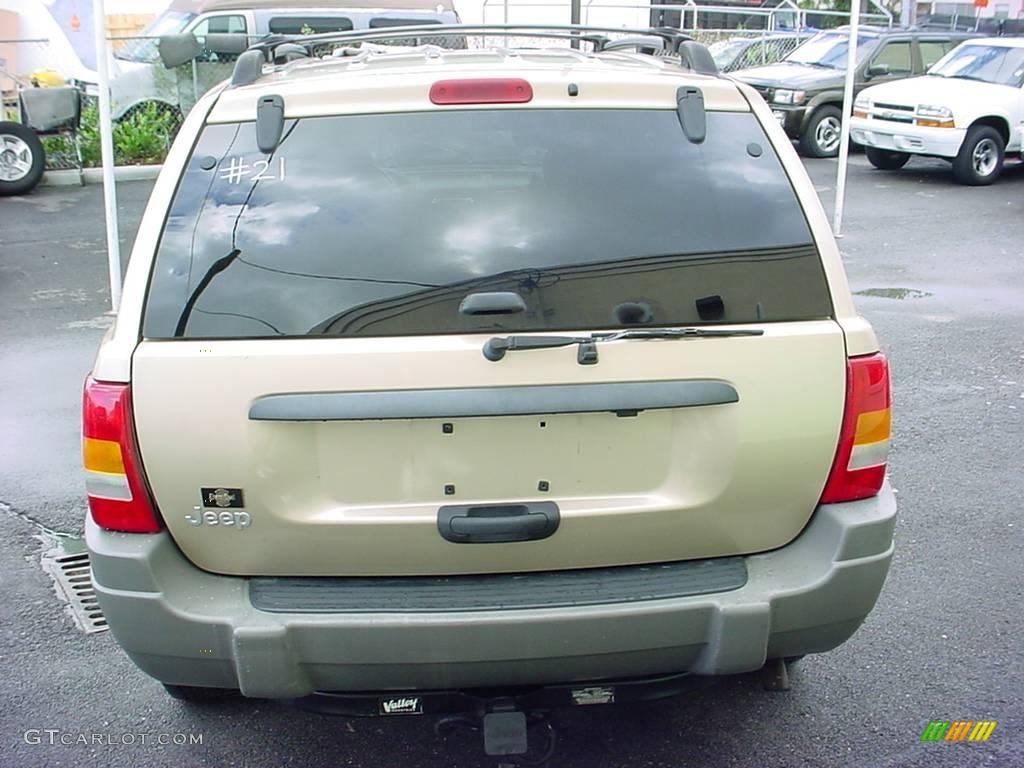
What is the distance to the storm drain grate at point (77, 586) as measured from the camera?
406 centimetres

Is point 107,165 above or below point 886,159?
above

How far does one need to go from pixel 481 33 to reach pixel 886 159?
509 inches

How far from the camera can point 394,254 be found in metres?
2.69

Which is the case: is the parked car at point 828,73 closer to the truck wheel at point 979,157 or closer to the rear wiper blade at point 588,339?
the truck wheel at point 979,157

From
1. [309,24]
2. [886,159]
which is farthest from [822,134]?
[309,24]

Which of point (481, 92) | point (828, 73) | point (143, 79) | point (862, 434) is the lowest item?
point (862, 434)

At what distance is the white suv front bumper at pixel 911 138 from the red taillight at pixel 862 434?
1278 centimetres

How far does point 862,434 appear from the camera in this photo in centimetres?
279

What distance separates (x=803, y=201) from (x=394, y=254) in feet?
3.64

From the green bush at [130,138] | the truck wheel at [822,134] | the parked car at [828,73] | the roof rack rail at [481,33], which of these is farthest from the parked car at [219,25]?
the roof rack rail at [481,33]

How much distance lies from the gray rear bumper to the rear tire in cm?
66

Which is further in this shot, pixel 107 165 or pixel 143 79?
pixel 143 79

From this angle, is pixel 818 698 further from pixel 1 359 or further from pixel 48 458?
pixel 1 359

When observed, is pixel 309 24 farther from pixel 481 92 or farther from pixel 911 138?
pixel 481 92
